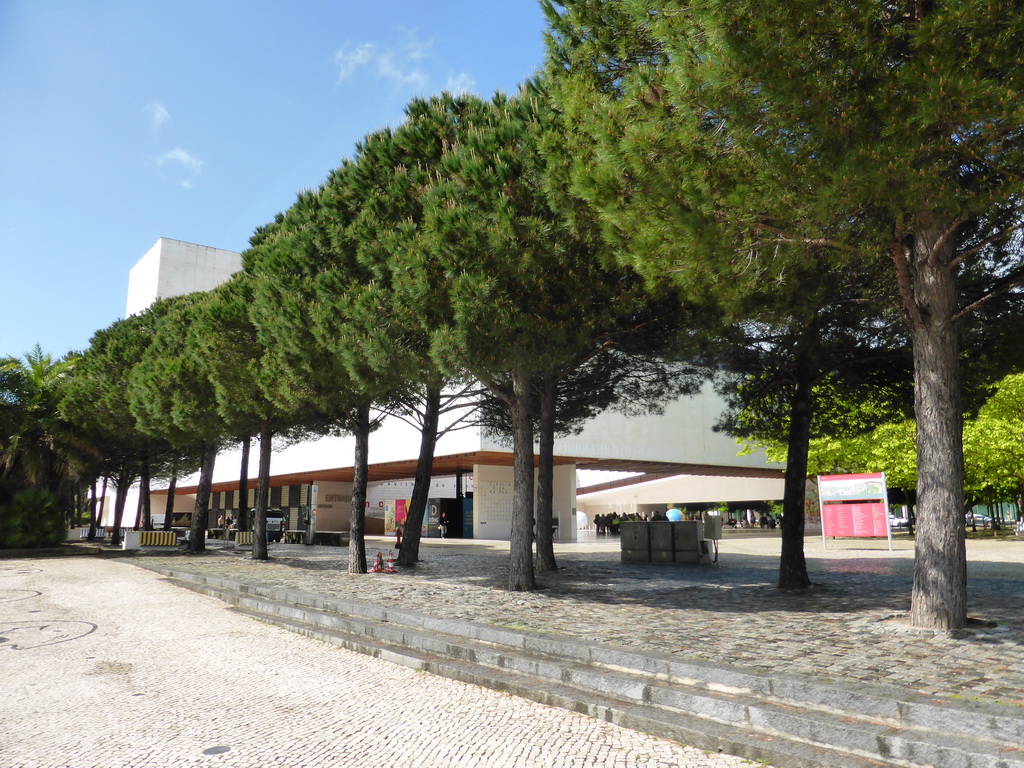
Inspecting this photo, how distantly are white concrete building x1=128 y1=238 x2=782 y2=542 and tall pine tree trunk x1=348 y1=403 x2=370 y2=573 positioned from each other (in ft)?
42.9

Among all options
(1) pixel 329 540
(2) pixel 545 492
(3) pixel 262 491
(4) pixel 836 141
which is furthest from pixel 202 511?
(4) pixel 836 141

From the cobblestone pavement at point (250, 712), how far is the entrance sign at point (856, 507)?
1824 cm

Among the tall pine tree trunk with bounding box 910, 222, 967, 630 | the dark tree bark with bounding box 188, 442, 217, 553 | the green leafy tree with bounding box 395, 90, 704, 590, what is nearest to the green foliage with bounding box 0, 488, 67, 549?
the dark tree bark with bounding box 188, 442, 217, 553

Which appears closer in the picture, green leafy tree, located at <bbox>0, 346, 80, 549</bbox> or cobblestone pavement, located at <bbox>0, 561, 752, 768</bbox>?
cobblestone pavement, located at <bbox>0, 561, 752, 768</bbox>

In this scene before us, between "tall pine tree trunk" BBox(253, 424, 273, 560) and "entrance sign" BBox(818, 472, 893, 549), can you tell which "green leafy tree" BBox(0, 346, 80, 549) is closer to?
"tall pine tree trunk" BBox(253, 424, 273, 560)

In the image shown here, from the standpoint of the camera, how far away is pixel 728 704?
4.95 meters

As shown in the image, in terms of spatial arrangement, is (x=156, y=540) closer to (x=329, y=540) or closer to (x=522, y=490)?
(x=329, y=540)

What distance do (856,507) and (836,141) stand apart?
1912cm

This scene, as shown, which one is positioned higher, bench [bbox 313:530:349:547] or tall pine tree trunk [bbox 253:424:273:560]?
tall pine tree trunk [bbox 253:424:273:560]

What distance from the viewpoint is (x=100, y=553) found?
25.3 metres

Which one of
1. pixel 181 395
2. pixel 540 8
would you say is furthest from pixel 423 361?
pixel 181 395

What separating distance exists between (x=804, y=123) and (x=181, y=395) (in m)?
17.9

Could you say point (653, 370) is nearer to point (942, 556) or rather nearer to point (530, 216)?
point (530, 216)

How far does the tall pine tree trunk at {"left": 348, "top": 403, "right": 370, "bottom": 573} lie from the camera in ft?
51.5
